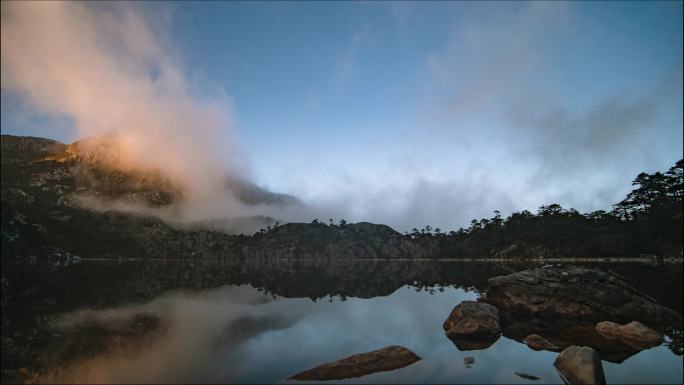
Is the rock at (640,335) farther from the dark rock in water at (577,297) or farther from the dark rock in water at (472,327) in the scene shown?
the dark rock in water at (472,327)

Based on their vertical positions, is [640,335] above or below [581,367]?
below

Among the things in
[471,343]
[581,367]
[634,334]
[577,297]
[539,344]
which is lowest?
[471,343]

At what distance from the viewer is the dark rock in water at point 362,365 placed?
15953 millimetres

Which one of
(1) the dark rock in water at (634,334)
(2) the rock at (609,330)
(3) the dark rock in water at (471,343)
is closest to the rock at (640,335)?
(1) the dark rock in water at (634,334)

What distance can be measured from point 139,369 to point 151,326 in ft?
36.9

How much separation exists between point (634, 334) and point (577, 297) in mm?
8649

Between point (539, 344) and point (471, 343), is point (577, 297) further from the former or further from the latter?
point (471, 343)

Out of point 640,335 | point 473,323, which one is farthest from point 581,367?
point 640,335

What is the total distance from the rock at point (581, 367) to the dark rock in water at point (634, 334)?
280 inches

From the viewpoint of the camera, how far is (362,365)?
1712cm

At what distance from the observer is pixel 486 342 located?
2186 centimetres

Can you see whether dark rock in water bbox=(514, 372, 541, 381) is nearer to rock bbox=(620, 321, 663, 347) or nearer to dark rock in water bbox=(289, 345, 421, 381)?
dark rock in water bbox=(289, 345, 421, 381)

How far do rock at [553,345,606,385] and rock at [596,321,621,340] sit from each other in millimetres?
9112

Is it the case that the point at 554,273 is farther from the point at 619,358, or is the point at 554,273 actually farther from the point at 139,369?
the point at 139,369
